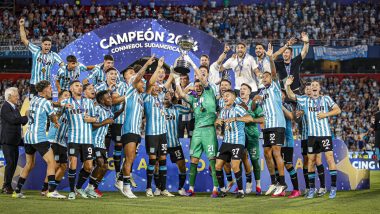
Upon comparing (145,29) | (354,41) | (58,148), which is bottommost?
(58,148)

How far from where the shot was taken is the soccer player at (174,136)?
45.6 feet

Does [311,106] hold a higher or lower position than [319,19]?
lower

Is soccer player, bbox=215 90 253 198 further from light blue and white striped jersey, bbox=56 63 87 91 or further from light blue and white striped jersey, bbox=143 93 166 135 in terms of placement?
light blue and white striped jersey, bbox=56 63 87 91

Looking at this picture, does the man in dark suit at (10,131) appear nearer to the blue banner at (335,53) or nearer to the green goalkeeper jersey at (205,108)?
the green goalkeeper jersey at (205,108)

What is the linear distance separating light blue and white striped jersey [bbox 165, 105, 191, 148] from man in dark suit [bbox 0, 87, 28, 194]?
103 inches

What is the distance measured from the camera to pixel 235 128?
13.1m

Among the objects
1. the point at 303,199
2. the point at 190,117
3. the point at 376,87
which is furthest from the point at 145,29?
the point at 376,87

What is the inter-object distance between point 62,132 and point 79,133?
2.69ft

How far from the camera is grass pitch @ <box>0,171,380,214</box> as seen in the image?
10727mm

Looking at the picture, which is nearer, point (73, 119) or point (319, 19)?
point (73, 119)

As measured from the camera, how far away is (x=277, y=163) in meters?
13.5

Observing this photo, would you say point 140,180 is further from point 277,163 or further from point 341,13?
point 341,13

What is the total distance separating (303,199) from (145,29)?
616 cm

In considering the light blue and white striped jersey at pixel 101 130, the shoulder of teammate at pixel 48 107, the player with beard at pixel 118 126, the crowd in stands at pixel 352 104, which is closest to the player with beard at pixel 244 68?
the player with beard at pixel 118 126
